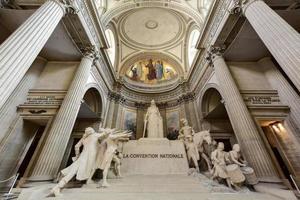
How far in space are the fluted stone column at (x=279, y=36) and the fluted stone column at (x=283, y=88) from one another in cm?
325

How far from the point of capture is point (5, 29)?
7191mm

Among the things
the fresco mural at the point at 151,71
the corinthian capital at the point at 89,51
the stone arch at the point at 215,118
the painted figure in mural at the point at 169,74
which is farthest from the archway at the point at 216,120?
the corinthian capital at the point at 89,51

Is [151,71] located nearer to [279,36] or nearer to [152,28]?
[152,28]

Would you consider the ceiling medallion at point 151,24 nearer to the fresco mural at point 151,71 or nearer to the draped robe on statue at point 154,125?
the fresco mural at point 151,71

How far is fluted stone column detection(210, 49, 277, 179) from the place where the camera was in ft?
16.9

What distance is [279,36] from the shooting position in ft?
14.5

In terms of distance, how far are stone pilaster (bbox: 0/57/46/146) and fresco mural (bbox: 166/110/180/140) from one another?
993 centimetres

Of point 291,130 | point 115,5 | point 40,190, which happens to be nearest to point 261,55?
point 291,130

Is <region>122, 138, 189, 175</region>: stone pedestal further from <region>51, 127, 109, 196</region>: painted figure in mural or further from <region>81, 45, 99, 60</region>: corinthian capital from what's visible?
<region>81, 45, 99, 60</region>: corinthian capital

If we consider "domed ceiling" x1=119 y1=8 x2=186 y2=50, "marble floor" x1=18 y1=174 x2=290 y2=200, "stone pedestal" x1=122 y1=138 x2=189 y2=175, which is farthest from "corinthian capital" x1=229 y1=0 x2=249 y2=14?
"domed ceiling" x1=119 y1=8 x2=186 y2=50

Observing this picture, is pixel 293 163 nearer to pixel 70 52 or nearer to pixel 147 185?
pixel 147 185

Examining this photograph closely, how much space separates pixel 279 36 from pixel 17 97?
9.80 m

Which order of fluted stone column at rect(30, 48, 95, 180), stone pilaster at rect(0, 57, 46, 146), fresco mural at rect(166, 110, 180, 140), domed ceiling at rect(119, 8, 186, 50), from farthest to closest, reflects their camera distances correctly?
domed ceiling at rect(119, 8, 186, 50) → fresco mural at rect(166, 110, 180, 140) → stone pilaster at rect(0, 57, 46, 146) → fluted stone column at rect(30, 48, 95, 180)

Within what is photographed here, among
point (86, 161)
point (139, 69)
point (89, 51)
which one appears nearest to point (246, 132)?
point (86, 161)
